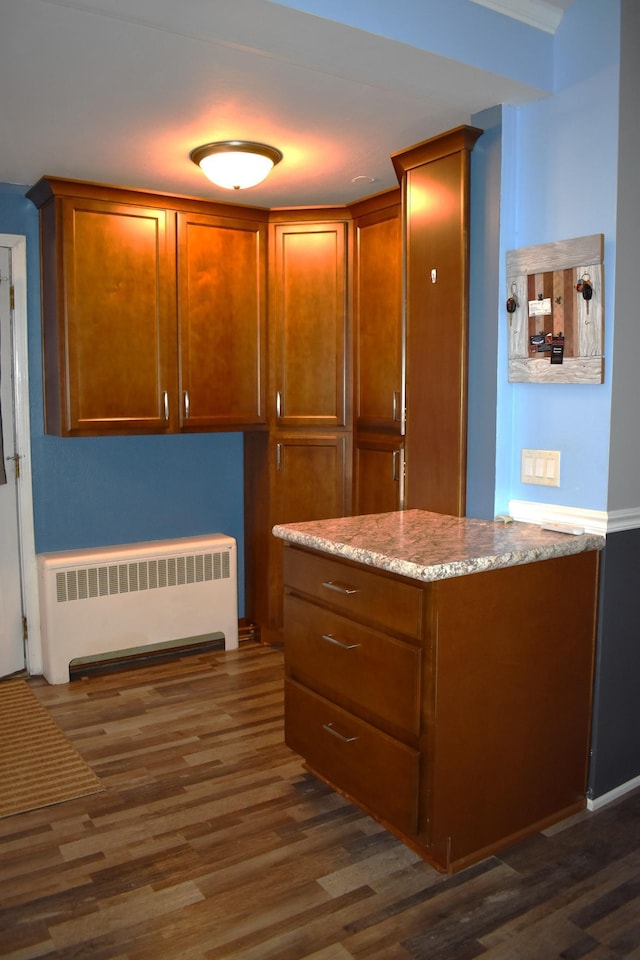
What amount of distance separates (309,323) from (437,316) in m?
1.24

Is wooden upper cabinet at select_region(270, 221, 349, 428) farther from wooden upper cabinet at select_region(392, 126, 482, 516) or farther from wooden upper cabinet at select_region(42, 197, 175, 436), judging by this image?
wooden upper cabinet at select_region(392, 126, 482, 516)

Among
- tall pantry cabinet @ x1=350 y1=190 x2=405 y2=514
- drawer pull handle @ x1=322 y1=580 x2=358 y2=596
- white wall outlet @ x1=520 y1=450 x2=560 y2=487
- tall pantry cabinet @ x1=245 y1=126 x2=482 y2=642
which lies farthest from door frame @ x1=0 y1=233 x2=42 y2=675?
white wall outlet @ x1=520 y1=450 x2=560 y2=487

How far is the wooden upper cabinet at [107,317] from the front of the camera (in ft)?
11.5

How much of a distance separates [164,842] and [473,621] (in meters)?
1.18

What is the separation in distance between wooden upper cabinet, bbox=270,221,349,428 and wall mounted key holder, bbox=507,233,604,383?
1426 mm

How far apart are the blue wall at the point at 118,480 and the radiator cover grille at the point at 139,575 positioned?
0.85 ft

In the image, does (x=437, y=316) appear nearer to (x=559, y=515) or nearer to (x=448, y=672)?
(x=559, y=515)

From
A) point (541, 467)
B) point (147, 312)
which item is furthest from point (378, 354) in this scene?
point (541, 467)

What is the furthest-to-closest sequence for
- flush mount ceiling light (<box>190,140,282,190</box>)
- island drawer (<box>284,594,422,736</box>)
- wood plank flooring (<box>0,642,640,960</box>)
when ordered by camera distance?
1. flush mount ceiling light (<box>190,140,282,190</box>)
2. island drawer (<box>284,594,422,736</box>)
3. wood plank flooring (<box>0,642,640,960</box>)

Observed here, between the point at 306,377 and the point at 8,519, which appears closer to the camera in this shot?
the point at 8,519

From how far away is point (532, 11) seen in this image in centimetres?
242

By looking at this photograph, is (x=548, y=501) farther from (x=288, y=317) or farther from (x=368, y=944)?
(x=288, y=317)

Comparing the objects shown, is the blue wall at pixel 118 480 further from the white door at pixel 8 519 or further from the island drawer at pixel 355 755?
the island drawer at pixel 355 755

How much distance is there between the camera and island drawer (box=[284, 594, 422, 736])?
2137mm
